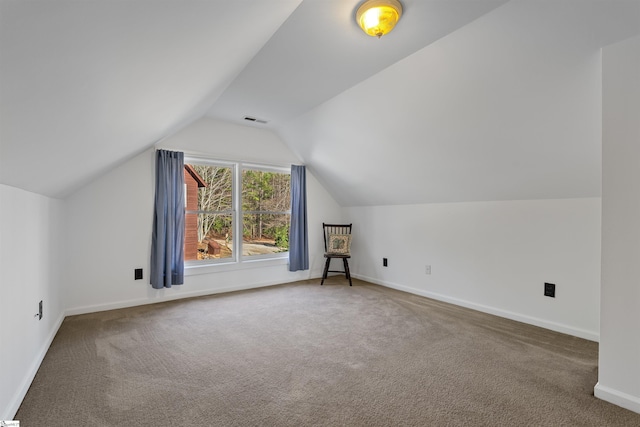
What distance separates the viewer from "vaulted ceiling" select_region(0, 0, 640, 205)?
0.89 meters

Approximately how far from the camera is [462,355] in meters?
2.37

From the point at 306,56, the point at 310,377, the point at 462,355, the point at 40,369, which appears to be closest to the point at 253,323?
the point at 310,377

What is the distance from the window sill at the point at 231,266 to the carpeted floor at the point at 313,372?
0.80 metres

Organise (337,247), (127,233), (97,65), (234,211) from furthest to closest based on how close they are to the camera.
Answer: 1. (337,247)
2. (234,211)
3. (127,233)
4. (97,65)

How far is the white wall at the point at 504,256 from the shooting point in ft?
8.96

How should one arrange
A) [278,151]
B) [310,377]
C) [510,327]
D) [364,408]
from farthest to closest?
[278,151] < [510,327] < [310,377] < [364,408]

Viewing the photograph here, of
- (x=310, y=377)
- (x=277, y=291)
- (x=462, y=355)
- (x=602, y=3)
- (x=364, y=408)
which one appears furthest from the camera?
(x=277, y=291)

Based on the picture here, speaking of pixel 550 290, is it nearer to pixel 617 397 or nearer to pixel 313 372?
pixel 617 397

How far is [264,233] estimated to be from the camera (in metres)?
4.80

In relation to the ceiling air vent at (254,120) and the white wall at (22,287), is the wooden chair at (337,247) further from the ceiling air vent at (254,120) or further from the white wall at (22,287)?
the white wall at (22,287)

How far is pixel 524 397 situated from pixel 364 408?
38.4 inches

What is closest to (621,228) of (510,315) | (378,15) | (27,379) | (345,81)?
(510,315)

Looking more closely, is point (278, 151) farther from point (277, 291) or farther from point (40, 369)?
point (40, 369)

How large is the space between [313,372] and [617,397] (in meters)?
1.80
